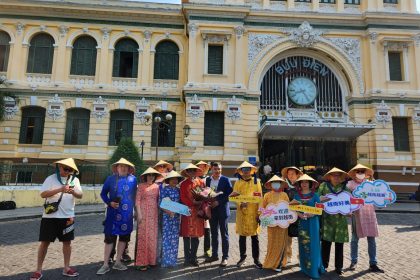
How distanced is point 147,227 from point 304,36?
19339 mm

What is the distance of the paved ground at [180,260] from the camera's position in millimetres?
6090

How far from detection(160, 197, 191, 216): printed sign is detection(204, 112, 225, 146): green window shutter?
1441cm

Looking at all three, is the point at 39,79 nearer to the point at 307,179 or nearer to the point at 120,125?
the point at 120,125

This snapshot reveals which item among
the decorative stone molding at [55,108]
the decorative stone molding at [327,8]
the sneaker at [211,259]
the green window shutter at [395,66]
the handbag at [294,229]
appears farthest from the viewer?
the decorative stone molding at [327,8]

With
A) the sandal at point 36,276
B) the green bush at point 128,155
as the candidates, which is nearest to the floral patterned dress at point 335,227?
the sandal at point 36,276

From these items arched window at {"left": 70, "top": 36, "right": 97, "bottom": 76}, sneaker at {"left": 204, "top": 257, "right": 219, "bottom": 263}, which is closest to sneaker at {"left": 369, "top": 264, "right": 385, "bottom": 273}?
sneaker at {"left": 204, "top": 257, "right": 219, "bottom": 263}

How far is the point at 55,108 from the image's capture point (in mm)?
21562

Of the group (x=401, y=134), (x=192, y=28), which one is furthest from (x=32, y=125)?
(x=401, y=134)

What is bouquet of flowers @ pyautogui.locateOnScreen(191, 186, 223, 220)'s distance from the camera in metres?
6.77

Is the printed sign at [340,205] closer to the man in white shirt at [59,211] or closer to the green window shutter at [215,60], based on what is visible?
the man in white shirt at [59,211]

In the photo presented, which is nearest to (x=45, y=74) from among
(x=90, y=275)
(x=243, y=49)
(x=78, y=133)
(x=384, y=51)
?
(x=78, y=133)

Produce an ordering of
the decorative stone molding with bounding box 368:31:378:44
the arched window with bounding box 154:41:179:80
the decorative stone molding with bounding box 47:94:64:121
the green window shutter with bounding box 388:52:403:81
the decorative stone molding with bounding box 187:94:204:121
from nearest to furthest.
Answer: the decorative stone molding with bounding box 187:94:204:121 → the decorative stone molding with bounding box 47:94:64:121 → the decorative stone molding with bounding box 368:31:378:44 → the green window shutter with bounding box 388:52:403:81 → the arched window with bounding box 154:41:179:80

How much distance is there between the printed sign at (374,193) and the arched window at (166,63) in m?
17.8

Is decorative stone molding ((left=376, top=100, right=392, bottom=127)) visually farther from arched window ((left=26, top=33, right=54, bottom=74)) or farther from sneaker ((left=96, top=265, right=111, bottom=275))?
arched window ((left=26, top=33, right=54, bottom=74))
